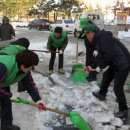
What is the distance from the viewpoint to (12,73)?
437 centimetres

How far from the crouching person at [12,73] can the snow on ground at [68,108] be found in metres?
0.47

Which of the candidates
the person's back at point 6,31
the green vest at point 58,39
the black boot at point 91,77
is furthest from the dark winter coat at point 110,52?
the person's back at point 6,31

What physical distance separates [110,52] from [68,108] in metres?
1.41

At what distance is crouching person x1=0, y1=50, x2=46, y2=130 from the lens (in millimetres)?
4145

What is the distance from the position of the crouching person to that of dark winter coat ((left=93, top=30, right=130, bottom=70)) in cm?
137

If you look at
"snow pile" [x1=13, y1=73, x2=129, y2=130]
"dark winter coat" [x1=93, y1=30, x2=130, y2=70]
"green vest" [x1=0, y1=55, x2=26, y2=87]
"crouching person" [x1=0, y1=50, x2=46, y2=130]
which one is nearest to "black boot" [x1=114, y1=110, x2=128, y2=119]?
"snow pile" [x1=13, y1=73, x2=129, y2=130]

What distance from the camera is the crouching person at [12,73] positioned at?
4145 mm

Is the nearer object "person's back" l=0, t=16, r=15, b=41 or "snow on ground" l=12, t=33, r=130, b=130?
"snow on ground" l=12, t=33, r=130, b=130

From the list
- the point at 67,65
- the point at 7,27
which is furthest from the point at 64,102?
the point at 7,27

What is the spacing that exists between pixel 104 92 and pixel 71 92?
918 mm

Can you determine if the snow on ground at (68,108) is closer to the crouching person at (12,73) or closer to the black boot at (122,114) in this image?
the black boot at (122,114)

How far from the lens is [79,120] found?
191 inches

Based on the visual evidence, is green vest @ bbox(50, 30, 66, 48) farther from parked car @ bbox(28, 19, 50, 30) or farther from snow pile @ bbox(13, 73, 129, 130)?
parked car @ bbox(28, 19, 50, 30)

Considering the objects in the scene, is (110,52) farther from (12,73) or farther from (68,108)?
(12,73)
